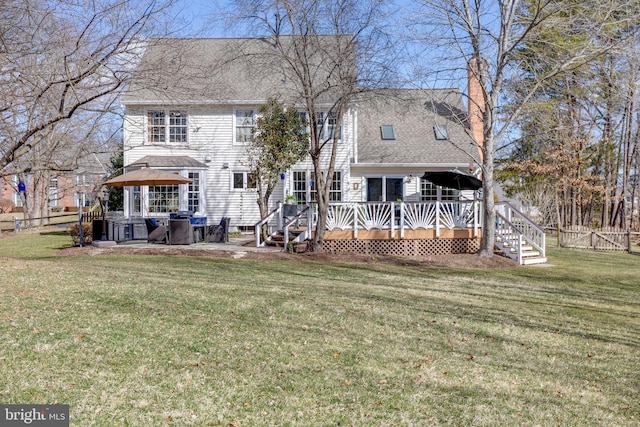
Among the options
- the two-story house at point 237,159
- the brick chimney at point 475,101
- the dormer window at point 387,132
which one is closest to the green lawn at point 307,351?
the brick chimney at point 475,101

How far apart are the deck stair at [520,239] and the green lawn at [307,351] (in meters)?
5.43

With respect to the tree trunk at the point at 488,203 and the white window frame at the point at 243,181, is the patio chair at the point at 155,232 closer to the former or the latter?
the white window frame at the point at 243,181

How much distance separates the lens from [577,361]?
664 cm

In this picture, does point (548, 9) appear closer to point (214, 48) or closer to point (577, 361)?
point (577, 361)

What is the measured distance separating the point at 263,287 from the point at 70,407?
19.7ft

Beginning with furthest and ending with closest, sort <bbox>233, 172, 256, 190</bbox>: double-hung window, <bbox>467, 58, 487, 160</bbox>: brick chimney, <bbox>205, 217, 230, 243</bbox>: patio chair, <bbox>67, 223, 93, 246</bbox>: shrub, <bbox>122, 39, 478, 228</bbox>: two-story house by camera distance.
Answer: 1. <bbox>233, 172, 256, 190</bbox>: double-hung window
2. <bbox>122, 39, 478, 228</bbox>: two-story house
3. <bbox>205, 217, 230, 243</bbox>: patio chair
4. <bbox>67, 223, 93, 246</bbox>: shrub
5. <bbox>467, 58, 487, 160</bbox>: brick chimney

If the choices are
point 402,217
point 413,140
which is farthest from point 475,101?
point 402,217

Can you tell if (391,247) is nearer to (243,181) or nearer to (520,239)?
(520,239)

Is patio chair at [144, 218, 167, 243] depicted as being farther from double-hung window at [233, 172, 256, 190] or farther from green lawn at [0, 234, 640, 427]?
green lawn at [0, 234, 640, 427]

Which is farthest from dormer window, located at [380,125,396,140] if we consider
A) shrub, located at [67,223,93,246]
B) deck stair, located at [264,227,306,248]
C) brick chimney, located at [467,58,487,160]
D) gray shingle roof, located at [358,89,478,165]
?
shrub, located at [67,223,93,246]

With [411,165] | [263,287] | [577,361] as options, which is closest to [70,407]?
[577,361]

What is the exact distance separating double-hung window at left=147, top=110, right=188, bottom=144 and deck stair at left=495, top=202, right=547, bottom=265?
1240 centimetres

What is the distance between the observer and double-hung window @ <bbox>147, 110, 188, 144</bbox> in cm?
2282

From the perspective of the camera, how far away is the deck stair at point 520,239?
54.8 ft
